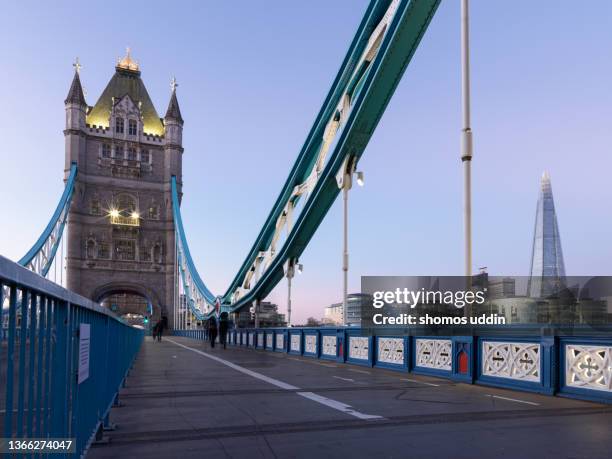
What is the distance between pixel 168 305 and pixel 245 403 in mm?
59278

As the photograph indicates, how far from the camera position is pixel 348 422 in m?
5.79

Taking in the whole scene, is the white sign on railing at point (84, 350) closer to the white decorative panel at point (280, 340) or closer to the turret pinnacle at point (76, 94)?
the white decorative panel at point (280, 340)

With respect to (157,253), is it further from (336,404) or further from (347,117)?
(336,404)

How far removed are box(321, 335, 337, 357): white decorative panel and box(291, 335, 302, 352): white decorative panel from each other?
226 cm

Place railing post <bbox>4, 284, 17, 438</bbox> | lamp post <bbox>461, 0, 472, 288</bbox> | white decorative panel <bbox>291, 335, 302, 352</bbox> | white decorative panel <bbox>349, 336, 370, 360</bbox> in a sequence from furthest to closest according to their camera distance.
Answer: white decorative panel <bbox>291, 335, 302, 352</bbox>, white decorative panel <bbox>349, 336, 370, 360</bbox>, lamp post <bbox>461, 0, 472, 288</bbox>, railing post <bbox>4, 284, 17, 438</bbox>

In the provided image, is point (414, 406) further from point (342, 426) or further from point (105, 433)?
point (105, 433)

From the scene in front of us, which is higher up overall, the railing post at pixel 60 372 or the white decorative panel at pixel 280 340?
the railing post at pixel 60 372

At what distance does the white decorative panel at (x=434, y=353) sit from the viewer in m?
10.4

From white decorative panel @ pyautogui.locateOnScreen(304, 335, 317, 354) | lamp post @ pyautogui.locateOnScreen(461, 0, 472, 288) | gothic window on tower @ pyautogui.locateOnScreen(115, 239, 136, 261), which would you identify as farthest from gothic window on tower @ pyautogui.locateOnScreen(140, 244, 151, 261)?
lamp post @ pyautogui.locateOnScreen(461, 0, 472, 288)

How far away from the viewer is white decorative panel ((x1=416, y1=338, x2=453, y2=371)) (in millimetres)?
10430

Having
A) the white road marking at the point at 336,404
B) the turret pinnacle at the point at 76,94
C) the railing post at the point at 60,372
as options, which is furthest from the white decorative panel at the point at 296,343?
the turret pinnacle at the point at 76,94

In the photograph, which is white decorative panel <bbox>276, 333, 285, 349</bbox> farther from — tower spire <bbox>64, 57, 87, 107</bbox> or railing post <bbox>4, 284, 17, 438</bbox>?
tower spire <bbox>64, 57, 87, 107</bbox>

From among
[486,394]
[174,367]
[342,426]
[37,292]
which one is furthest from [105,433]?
[174,367]

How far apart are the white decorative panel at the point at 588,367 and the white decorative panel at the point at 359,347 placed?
6.37m
